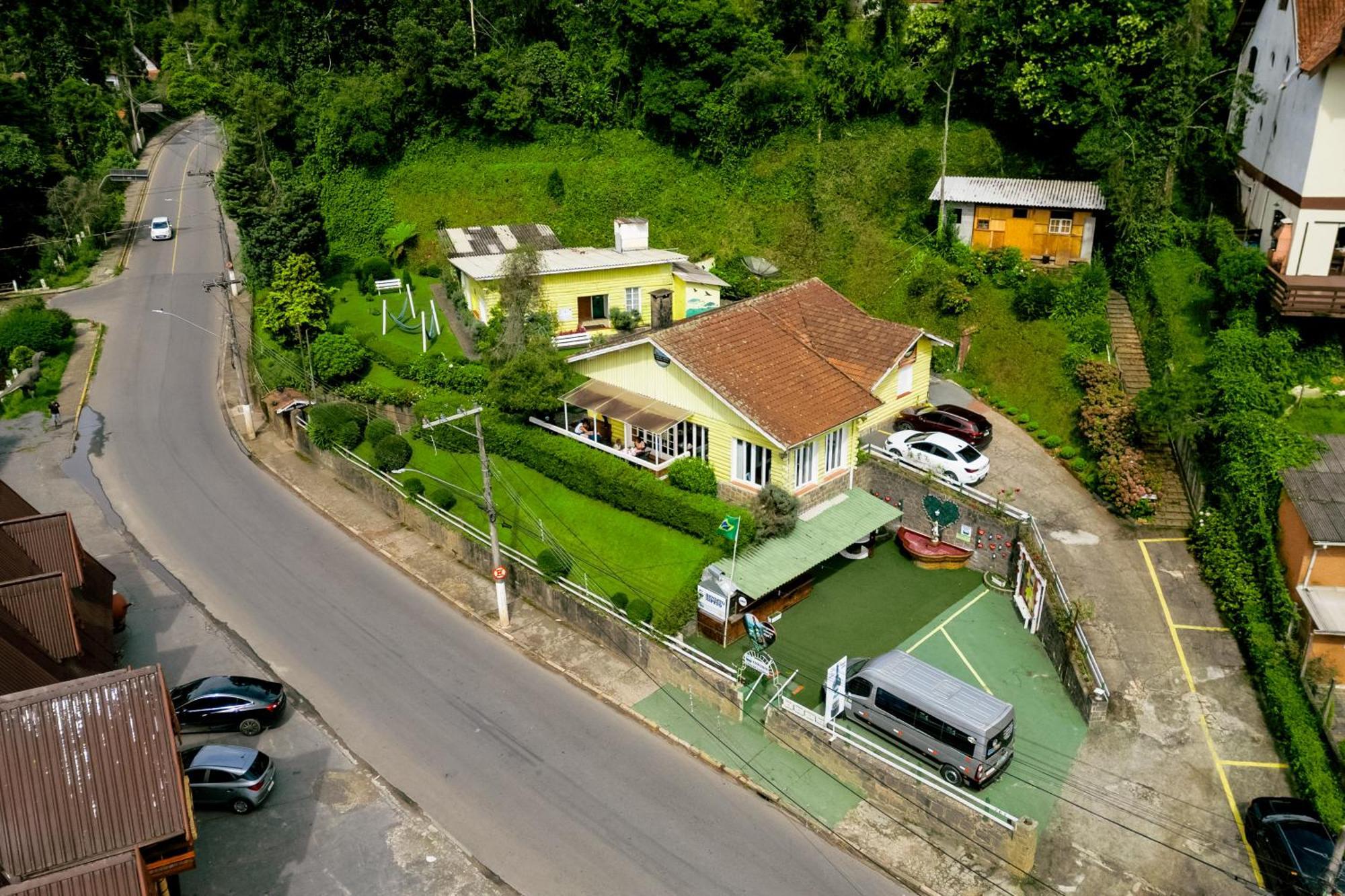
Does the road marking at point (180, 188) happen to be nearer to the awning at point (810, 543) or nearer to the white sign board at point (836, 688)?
the awning at point (810, 543)

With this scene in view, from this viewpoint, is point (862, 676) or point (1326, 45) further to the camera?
point (1326, 45)

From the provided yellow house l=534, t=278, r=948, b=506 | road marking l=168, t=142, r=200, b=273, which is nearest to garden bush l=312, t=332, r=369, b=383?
yellow house l=534, t=278, r=948, b=506

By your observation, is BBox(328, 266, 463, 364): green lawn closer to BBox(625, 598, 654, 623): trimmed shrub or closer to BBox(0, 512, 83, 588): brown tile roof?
BBox(0, 512, 83, 588): brown tile roof

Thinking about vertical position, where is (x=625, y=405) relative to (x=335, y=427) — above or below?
above

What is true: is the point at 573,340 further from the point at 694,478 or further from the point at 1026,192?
the point at 1026,192

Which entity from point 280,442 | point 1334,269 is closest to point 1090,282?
point 1334,269

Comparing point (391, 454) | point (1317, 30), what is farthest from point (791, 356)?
point (1317, 30)

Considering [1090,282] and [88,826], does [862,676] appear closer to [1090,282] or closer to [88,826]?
[88,826]

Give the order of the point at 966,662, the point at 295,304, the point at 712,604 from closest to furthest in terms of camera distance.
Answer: the point at 966,662 < the point at 712,604 < the point at 295,304
